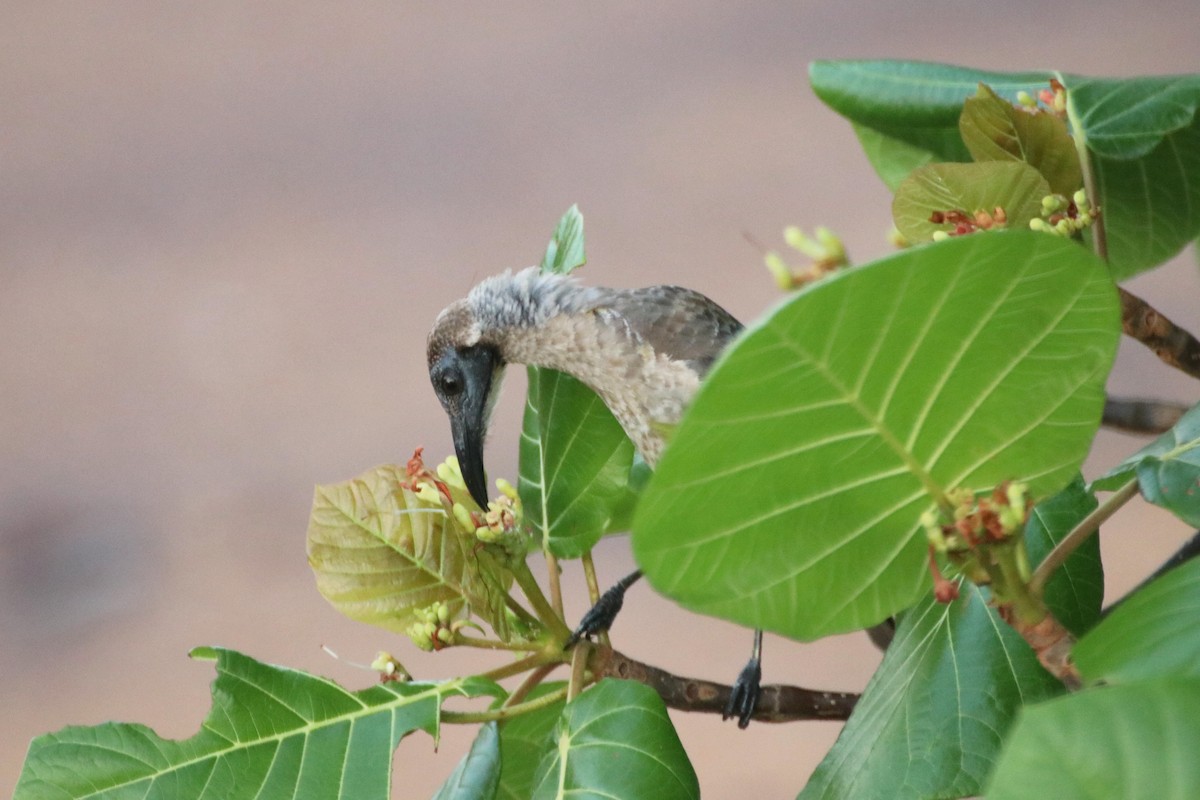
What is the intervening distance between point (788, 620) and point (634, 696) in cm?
9

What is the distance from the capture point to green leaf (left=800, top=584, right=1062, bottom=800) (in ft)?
1.16

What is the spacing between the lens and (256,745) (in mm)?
430

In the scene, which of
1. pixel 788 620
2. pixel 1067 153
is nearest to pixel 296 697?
pixel 788 620

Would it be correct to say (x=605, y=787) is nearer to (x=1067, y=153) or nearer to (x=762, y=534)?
(x=762, y=534)

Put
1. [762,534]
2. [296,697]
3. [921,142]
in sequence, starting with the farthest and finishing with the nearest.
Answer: [921,142] < [296,697] < [762,534]

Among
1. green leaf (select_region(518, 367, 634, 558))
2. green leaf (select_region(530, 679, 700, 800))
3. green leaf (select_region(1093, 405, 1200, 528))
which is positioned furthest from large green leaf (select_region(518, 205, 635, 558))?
green leaf (select_region(1093, 405, 1200, 528))

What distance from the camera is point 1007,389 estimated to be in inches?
12.3

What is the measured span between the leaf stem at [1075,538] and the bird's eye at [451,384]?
452 millimetres

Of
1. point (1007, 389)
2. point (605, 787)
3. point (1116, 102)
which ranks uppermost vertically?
point (1116, 102)

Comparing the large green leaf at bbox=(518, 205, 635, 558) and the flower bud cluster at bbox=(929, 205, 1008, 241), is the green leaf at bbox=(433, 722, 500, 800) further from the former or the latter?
the flower bud cluster at bbox=(929, 205, 1008, 241)

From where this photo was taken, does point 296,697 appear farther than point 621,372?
No

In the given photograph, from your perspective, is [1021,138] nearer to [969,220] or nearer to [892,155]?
[969,220]

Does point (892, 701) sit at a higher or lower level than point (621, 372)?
lower

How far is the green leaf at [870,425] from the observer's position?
27 centimetres
